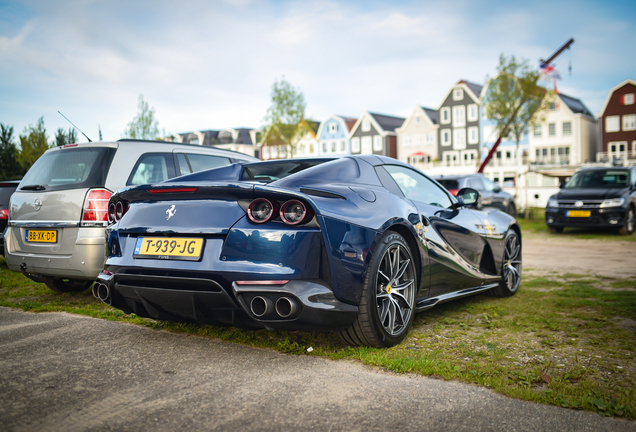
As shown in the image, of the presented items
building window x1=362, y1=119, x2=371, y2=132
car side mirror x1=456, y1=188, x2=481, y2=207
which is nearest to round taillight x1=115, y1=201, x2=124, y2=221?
car side mirror x1=456, y1=188, x2=481, y2=207

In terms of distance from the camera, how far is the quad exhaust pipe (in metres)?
3.06

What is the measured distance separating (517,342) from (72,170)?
4.40 meters

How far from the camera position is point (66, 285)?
6191mm

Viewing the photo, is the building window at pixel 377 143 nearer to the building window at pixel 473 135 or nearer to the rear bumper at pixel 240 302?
the building window at pixel 473 135

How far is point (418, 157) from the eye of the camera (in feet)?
206

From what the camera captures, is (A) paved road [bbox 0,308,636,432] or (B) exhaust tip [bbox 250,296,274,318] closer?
(A) paved road [bbox 0,308,636,432]

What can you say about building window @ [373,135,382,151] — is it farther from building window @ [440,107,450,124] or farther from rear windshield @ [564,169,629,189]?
rear windshield @ [564,169,629,189]

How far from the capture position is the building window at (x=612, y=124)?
54.5 m

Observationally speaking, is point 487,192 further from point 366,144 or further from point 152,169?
point 366,144

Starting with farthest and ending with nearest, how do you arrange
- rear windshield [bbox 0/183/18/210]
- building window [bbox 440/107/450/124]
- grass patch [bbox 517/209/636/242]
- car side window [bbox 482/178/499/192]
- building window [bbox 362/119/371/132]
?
1. building window [bbox 362/119/371/132]
2. building window [bbox 440/107/450/124]
3. car side window [bbox 482/178/499/192]
4. grass patch [bbox 517/209/636/242]
5. rear windshield [bbox 0/183/18/210]

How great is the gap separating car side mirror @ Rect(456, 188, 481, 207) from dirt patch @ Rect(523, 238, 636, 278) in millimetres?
2951

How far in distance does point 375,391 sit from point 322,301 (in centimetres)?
59

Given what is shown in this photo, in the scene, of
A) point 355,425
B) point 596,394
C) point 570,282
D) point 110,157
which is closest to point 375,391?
point 355,425

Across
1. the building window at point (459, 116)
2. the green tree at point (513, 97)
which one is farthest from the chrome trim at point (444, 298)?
the building window at point (459, 116)
